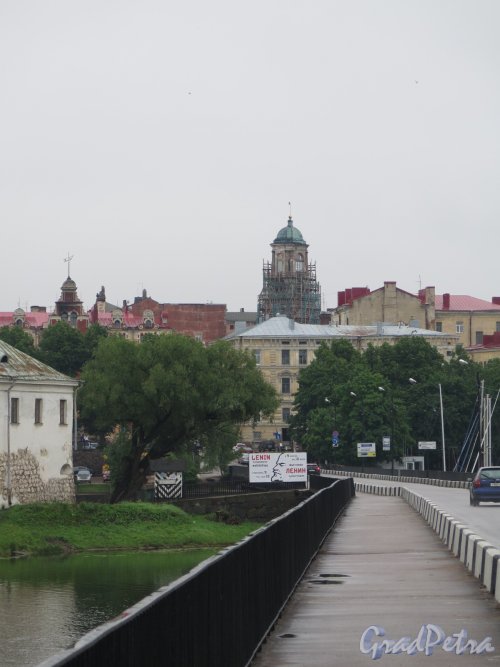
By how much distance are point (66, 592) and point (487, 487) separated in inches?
583

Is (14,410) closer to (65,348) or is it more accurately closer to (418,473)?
(418,473)

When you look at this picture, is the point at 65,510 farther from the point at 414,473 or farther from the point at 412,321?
the point at 412,321

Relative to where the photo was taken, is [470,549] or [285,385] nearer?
[470,549]

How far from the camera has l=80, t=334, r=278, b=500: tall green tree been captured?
79.5 metres

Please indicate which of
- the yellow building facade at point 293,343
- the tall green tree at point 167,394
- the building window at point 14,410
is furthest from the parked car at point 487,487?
the yellow building facade at point 293,343

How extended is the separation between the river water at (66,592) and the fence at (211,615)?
18.3 metres

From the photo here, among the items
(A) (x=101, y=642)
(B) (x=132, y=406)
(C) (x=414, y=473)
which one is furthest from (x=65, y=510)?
(A) (x=101, y=642)

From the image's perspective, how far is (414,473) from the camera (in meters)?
109

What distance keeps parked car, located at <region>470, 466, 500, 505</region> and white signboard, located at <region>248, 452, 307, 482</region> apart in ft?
117

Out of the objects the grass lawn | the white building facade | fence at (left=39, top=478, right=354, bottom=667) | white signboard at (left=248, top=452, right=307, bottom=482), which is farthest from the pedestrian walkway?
white signboard at (left=248, top=452, right=307, bottom=482)

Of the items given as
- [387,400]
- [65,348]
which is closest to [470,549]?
[387,400]

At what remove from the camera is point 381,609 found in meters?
18.2

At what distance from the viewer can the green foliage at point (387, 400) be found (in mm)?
126938

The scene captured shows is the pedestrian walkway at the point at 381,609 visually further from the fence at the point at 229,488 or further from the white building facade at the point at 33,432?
the fence at the point at 229,488
